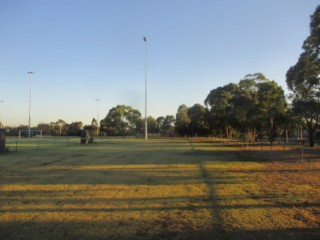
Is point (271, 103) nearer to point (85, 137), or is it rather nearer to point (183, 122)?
point (85, 137)

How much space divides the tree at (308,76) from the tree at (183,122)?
72.1 m

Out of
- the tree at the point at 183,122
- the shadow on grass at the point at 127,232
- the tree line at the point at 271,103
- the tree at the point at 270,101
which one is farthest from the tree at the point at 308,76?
the tree at the point at 183,122

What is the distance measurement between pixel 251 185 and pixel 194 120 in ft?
322

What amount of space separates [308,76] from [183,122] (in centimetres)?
8206

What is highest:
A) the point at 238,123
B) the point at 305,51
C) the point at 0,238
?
the point at 305,51

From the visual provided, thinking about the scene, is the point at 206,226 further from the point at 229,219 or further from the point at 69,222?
the point at 69,222

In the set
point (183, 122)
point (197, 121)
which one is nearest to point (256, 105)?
point (197, 121)

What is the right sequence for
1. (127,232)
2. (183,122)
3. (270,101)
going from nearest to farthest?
(127,232) → (270,101) → (183,122)

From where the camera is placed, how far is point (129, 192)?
394 inches

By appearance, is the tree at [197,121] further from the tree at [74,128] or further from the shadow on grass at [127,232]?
the shadow on grass at [127,232]

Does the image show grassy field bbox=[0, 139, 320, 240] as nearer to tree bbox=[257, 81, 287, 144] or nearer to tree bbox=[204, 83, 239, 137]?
tree bbox=[257, 81, 287, 144]

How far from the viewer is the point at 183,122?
112688mm

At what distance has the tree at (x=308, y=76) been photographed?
27.2 metres

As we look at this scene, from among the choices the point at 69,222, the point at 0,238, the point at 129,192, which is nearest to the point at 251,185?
the point at 129,192
